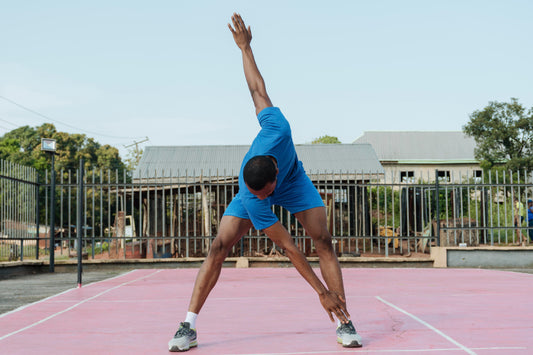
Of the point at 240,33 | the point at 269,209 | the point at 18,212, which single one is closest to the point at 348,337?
the point at 269,209

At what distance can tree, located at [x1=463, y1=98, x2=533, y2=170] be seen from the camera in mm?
42594

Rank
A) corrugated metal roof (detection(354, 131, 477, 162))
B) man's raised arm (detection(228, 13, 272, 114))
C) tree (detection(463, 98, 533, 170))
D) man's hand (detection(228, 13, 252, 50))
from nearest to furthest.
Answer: man's raised arm (detection(228, 13, 272, 114)) → man's hand (detection(228, 13, 252, 50)) → tree (detection(463, 98, 533, 170)) → corrugated metal roof (detection(354, 131, 477, 162))

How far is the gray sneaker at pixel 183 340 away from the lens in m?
3.67

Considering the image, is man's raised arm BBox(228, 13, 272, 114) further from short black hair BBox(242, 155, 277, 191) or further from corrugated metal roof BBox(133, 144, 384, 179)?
corrugated metal roof BBox(133, 144, 384, 179)

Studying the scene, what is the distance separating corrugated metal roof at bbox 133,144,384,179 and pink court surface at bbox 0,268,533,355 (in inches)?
537

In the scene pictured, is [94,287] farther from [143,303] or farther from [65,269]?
[65,269]

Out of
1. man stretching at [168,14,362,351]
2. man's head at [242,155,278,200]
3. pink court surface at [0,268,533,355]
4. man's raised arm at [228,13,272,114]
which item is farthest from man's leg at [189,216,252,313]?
man's raised arm at [228,13,272,114]

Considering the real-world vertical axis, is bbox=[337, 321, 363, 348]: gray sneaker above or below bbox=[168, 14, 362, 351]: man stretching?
below

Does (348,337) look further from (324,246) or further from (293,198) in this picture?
(293,198)

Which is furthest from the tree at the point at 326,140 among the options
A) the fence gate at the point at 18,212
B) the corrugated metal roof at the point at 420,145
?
the fence gate at the point at 18,212

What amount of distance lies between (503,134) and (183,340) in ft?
142

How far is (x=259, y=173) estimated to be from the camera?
328 cm

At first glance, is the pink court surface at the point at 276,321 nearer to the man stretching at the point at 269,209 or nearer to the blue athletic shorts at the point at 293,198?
the man stretching at the point at 269,209

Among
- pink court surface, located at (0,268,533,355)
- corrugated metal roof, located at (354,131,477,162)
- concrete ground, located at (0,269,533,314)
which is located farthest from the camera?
corrugated metal roof, located at (354,131,477,162)
